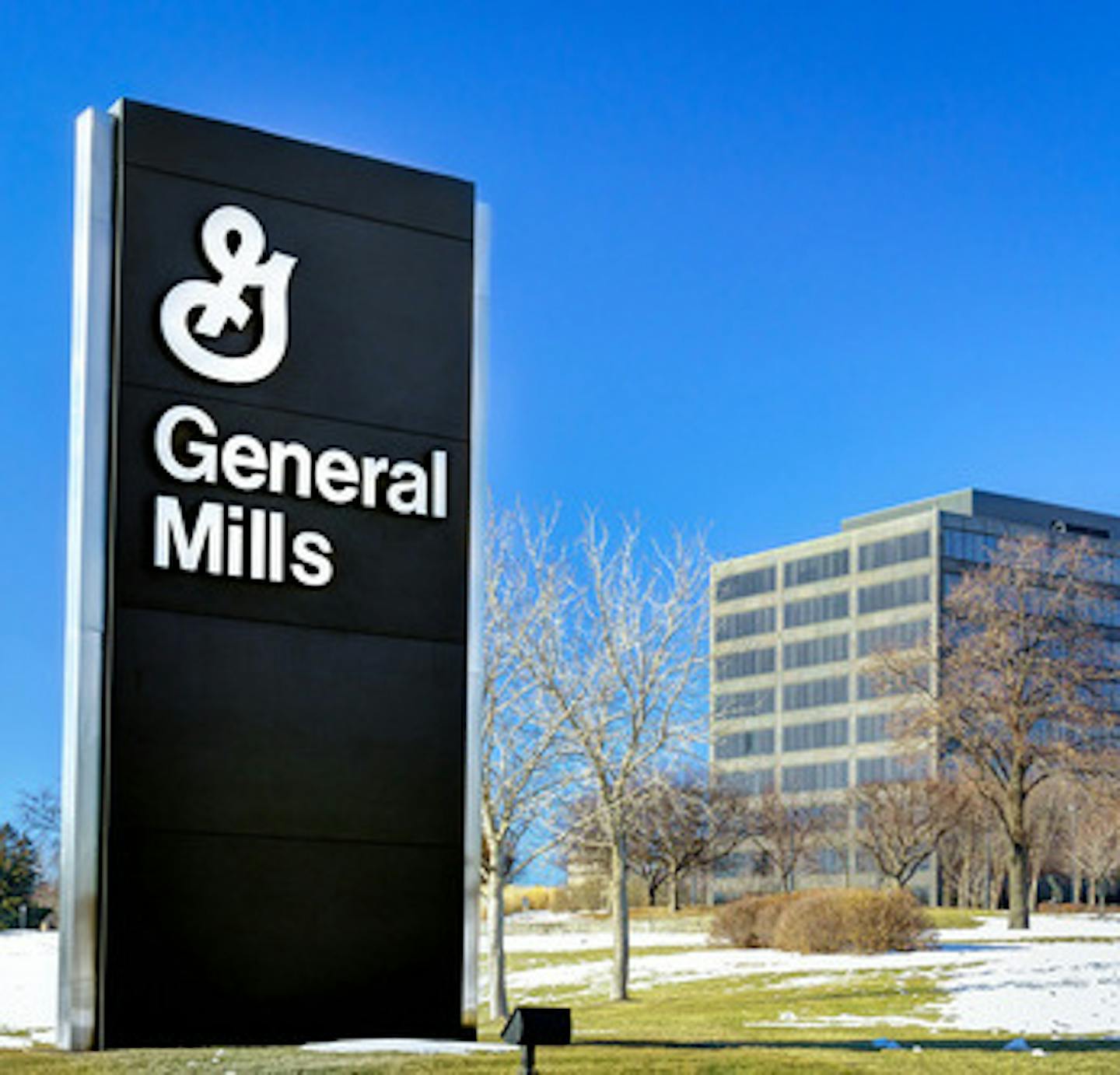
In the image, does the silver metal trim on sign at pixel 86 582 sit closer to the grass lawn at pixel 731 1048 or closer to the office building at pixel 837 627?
the grass lawn at pixel 731 1048

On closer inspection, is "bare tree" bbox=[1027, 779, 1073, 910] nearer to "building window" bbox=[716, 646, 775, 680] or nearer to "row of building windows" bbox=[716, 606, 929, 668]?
"row of building windows" bbox=[716, 606, 929, 668]

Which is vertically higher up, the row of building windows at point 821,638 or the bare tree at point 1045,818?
the row of building windows at point 821,638

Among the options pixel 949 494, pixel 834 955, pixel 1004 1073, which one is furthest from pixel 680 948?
pixel 949 494

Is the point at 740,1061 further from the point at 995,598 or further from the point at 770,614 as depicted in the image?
the point at 770,614

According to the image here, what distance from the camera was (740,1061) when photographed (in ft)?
52.9

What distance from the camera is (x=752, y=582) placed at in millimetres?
132625

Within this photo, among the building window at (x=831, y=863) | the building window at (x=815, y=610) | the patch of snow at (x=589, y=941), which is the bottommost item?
the building window at (x=831, y=863)

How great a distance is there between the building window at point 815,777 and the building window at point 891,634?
291 inches

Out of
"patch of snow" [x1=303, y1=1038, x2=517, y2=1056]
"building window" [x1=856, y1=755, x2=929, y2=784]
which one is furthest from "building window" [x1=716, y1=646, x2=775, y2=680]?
"patch of snow" [x1=303, y1=1038, x2=517, y2=1056]

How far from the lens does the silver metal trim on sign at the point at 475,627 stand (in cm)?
1677

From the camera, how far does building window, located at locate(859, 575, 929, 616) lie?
119562 millimetres

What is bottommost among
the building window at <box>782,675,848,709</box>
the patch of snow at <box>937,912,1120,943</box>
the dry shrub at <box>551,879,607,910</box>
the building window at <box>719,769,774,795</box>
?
the dry shrub at <box>551,879,607,910</box>

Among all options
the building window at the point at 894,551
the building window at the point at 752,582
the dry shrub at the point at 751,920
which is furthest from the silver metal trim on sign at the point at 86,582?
the building window at the point at 752,582

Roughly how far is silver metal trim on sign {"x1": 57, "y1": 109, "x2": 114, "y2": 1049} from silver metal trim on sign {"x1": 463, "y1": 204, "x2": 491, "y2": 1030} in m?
3.21
